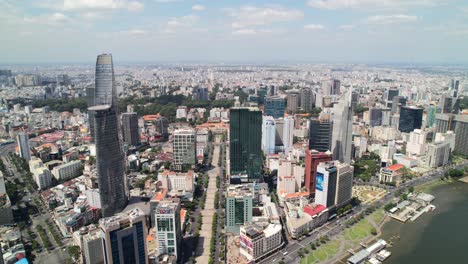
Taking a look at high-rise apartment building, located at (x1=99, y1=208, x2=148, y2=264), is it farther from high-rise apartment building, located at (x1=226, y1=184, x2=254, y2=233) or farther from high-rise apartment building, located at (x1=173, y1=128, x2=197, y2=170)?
high-rise apartment building, located at (x1=173, y1=128, x2=197, y2=170)

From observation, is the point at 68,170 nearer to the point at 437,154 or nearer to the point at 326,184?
the point at 326,184

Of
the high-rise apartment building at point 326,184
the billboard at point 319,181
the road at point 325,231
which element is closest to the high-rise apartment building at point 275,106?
the road at point 325,231

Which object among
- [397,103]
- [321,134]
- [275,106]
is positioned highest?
[397,103]

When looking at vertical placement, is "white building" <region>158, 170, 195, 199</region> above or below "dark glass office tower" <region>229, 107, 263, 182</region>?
below

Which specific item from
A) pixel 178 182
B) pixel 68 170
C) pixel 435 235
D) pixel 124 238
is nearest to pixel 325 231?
pixel 435 235

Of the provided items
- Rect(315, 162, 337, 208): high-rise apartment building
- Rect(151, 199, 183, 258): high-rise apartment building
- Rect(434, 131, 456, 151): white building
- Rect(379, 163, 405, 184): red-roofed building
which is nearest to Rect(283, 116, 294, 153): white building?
Rect(379, 163, 405, 184): red-roofed building

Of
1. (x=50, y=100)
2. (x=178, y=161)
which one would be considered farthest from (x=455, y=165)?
(x=50, y=100)

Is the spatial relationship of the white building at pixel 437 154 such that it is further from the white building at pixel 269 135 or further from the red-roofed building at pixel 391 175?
the white building at pixel 269 135
